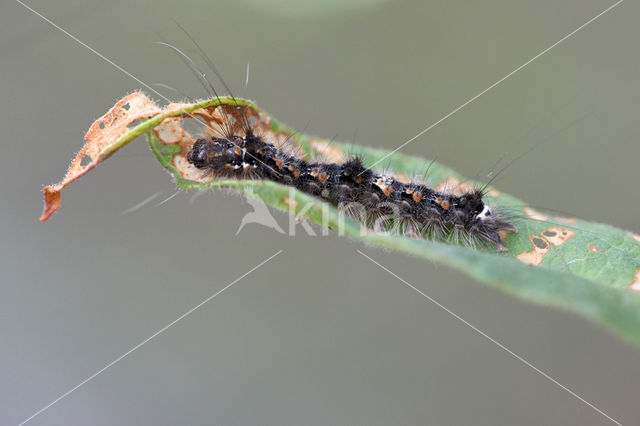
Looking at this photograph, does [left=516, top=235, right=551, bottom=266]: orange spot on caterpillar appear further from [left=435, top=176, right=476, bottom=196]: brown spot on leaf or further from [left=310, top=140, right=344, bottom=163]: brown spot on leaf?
[left=310, top=140, right=344, bottom=163]: brown spot on leaf

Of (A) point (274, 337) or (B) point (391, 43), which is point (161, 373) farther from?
(B) point (391, 43)

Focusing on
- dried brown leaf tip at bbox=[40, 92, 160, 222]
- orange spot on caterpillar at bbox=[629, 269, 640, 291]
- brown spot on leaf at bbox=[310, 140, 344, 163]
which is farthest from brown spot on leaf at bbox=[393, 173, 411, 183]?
dried brown leaf tip at bbox=[40, 92, 160, 222]

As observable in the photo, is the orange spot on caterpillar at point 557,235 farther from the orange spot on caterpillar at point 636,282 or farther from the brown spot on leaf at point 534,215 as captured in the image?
the orange spot on caterpillar at point 636,282

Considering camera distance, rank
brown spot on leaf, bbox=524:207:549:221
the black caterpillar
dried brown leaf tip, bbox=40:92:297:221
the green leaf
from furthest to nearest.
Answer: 1. the black caterpillar
2. brown spot on leaf, bbox=524:207:549:221
3. dried brown leaf tip, bbox=40:92:297:221
4. the green leaf

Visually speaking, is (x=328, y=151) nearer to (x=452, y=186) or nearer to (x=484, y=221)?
(x=452, y=186)

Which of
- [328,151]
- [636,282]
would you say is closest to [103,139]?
[328,151]

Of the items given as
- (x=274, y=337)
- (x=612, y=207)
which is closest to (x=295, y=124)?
(x=274, y=337)

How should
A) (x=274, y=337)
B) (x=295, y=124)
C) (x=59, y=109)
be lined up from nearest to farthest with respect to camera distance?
(x=274, y=337) < (x=59, y=109) < (x=295, y=124)
